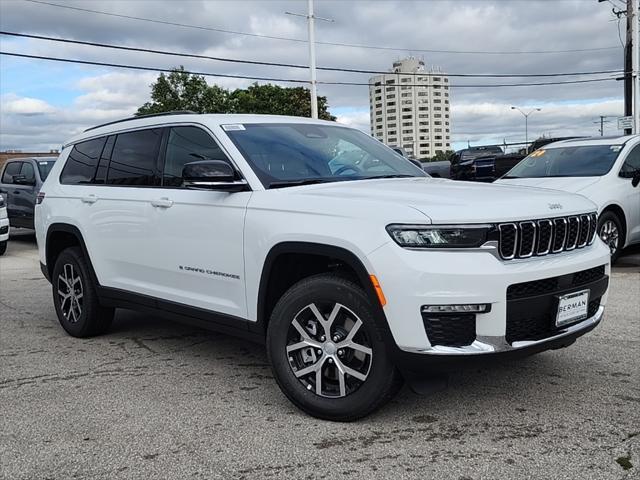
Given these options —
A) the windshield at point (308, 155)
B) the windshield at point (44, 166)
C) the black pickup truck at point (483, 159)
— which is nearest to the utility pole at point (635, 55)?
the black pickup truck at point (483, 159)

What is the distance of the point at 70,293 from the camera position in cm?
595

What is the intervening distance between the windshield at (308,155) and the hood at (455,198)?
8.1 inches

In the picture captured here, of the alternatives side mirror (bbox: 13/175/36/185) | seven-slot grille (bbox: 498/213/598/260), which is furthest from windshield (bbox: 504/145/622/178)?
side mirror (bbox: 13/175/36/185)

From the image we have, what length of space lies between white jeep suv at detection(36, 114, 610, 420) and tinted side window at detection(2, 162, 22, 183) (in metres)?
10.7

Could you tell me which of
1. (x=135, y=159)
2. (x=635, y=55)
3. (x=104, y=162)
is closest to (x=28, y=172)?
(x=104, y=162)

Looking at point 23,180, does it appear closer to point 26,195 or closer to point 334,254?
point 26,195

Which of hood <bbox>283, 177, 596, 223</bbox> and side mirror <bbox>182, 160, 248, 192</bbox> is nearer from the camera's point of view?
hood <bbox>283, 177, 596, 223</bbox>

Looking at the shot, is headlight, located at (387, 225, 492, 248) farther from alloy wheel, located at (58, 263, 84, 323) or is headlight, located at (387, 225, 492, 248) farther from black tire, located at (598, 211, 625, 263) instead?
black tire, located at (598, 211, 625, 263)

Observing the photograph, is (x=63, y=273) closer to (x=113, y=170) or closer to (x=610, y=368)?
(x=113, y=170)

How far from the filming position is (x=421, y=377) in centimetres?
353

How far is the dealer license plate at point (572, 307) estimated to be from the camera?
361 cm

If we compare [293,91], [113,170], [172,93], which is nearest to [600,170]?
[113,170]

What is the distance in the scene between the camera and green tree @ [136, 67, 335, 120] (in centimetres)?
4228

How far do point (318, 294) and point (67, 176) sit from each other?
3497 millimetres
